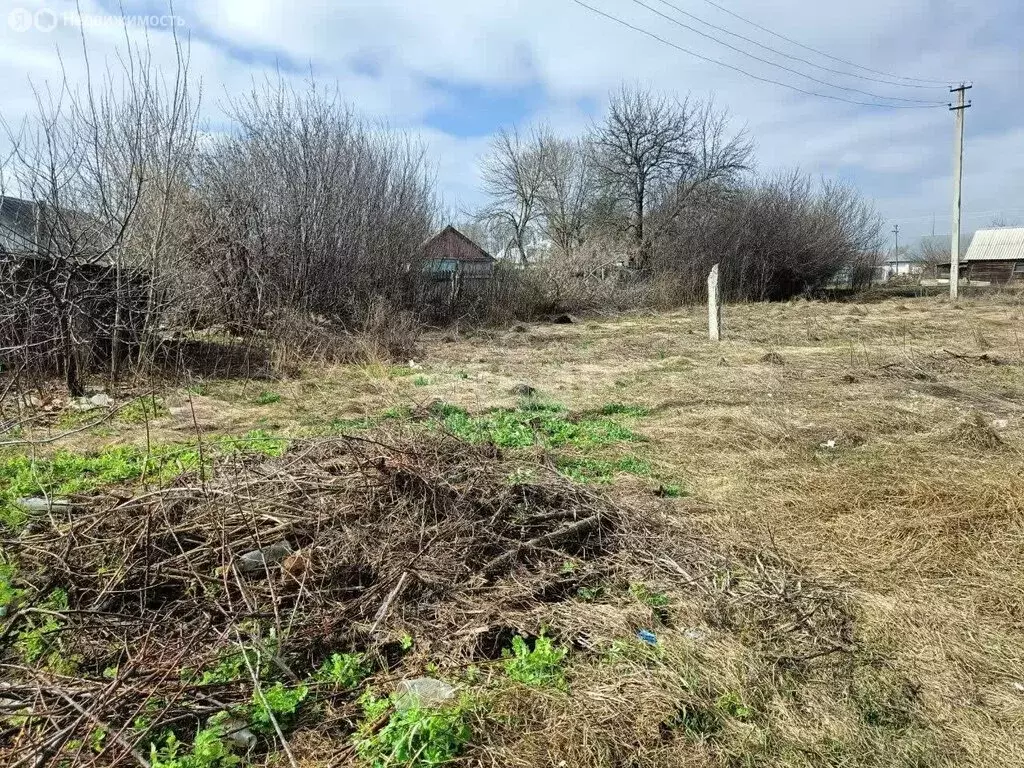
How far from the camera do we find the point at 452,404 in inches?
291

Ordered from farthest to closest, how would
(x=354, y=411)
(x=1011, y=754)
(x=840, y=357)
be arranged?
1. (x=840, y=357)
2. (x=354, y=411)
3. (x=1011, y=754)

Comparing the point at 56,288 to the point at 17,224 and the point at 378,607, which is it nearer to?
the point at 17,224

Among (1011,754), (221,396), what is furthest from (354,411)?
(1011,754)

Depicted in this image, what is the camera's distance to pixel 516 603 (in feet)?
9.49

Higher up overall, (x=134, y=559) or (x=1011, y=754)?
(x=134, y=559)

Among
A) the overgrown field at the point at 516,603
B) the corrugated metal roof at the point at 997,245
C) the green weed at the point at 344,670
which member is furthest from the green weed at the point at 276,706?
the corrugated metal roof at the point at 997,245

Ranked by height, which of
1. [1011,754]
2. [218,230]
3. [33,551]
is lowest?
[1011,754]

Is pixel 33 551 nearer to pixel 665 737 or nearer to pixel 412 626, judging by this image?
pixel 412 626

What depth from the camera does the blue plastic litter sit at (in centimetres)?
262

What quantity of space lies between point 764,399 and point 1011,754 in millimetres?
5669

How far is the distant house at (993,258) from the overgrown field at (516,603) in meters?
38.5

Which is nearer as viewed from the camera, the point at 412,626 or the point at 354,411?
the point at 412,626

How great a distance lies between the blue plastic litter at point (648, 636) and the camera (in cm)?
262

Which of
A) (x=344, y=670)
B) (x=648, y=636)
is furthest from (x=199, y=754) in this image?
(x=648, y=636)
